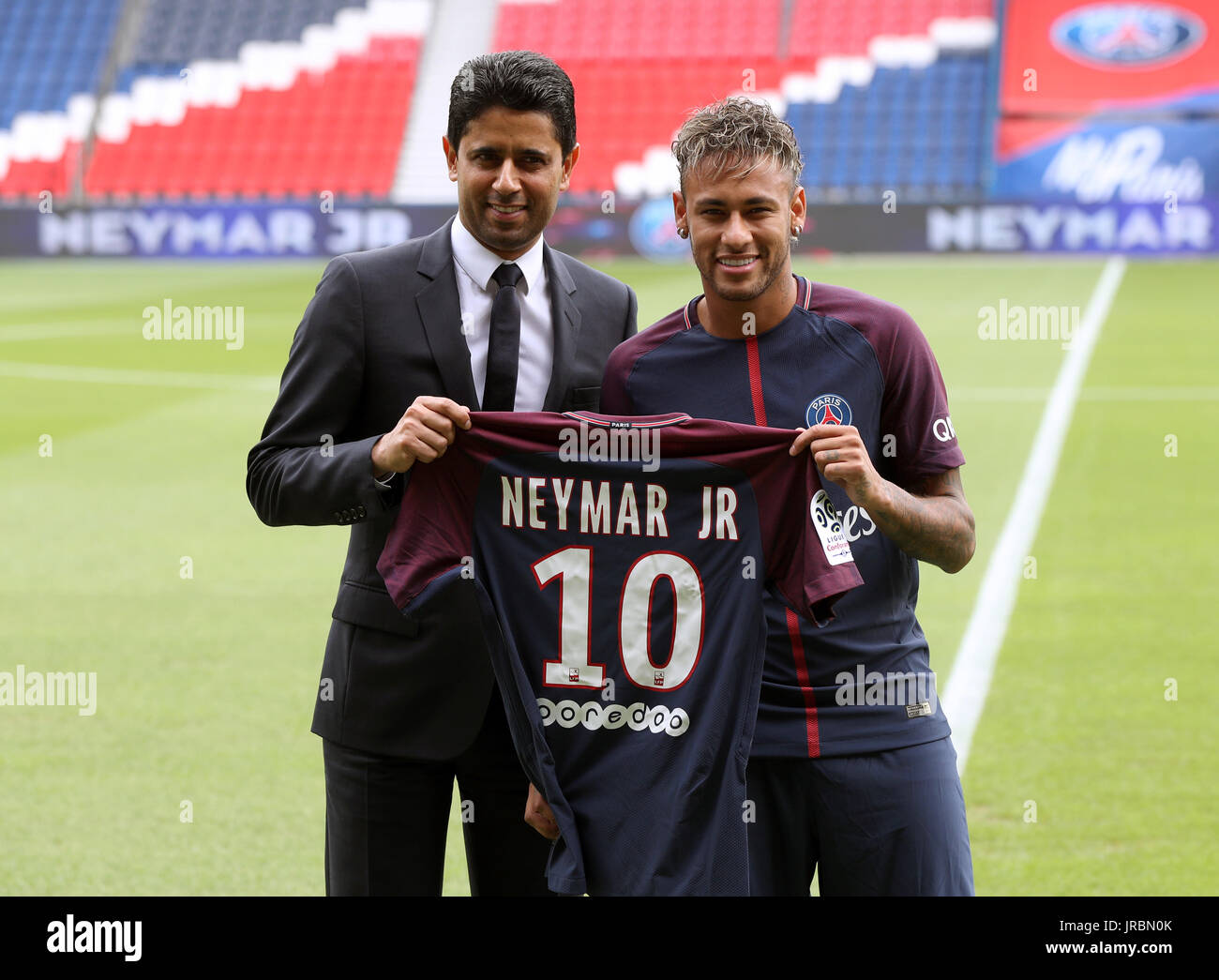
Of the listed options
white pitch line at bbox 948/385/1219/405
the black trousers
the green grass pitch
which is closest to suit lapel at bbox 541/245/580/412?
the black trousers

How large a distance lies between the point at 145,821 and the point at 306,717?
1109mm

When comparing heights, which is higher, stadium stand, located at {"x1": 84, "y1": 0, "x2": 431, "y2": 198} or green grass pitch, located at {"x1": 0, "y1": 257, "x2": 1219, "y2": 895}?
stadium stand, located at {"x1": 84, "y1": 0, "x2": 431, "y2": 198}

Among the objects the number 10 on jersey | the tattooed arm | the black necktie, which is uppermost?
the black necktie

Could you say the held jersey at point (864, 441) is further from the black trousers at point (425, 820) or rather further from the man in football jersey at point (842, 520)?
the black trousers at point (425, 820)

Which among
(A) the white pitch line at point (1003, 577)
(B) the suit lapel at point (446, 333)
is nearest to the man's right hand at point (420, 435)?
(B) the suit lapel at point (446, 333)

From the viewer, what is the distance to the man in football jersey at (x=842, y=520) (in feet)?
9.43

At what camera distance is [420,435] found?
113 inches

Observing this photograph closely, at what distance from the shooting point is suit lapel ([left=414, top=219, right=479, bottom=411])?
10.3 ft

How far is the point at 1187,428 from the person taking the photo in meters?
11.7

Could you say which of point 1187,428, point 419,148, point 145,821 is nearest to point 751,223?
point 145,821

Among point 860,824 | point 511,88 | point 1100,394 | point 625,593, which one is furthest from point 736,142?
point 1100,394

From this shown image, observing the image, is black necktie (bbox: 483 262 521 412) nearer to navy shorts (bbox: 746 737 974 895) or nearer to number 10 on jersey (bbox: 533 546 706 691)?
number 10 on jersey (bbox: 533 546 706 691)

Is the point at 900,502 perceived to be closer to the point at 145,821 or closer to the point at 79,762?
the point at 145,821

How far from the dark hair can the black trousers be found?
1214 mm
